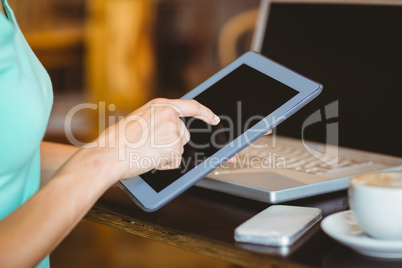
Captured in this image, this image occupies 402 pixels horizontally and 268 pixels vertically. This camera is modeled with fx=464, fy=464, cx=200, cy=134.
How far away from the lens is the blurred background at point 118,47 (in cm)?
369

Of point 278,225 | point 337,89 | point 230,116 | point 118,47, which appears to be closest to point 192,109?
point 230,116

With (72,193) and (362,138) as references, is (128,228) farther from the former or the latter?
(362,138)

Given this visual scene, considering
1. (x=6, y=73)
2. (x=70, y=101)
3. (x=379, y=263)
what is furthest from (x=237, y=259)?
(x=70, y=101)

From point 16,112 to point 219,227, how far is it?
280 mm

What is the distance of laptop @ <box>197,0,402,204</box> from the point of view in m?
0.83

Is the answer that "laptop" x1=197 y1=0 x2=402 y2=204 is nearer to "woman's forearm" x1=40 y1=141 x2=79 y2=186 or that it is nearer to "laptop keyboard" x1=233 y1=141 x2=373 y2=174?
"laptop keyboard" x1=233 y1=141 x2=373 y2=174

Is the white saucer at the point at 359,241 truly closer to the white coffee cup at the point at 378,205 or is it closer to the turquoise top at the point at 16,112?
the white coffee cup at the point at 378,205

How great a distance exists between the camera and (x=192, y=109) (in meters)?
0.63

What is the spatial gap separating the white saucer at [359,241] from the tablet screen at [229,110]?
6.5 inches

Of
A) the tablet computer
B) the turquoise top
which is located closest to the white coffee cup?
the tablet computer

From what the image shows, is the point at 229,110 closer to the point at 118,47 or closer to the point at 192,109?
the point at 192,109

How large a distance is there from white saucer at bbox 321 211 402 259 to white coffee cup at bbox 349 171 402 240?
1 cm

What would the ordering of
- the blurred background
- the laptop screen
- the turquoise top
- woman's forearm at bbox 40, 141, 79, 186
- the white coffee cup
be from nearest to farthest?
1. the white coffee cup
2. the turquoise top
3. woman's forearm at bbox 40, 141, 79, 186
4. the laptop screen
5. the blurred background

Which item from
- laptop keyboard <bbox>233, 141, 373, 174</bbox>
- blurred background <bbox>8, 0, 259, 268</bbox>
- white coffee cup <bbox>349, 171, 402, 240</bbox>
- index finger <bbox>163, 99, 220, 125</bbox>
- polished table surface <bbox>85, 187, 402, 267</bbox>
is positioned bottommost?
blurred background <bbox>8, 0, 259, 268</bbox>
